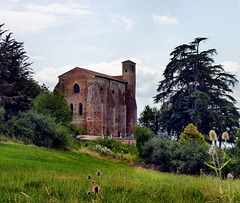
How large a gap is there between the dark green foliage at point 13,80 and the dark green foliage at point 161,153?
36.9 feet

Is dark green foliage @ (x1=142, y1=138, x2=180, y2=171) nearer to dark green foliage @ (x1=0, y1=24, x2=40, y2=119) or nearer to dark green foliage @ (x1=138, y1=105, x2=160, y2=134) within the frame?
dark green foliage @ (x1=0, y1=24, x2=40, y2=119)

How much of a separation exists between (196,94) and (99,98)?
18.5m

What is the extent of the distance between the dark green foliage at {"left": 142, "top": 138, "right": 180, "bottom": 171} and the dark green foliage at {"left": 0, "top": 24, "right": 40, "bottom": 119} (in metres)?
11.2

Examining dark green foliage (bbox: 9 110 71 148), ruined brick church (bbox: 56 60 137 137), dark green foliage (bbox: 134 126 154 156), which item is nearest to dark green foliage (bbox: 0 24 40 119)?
dark green foliage (bbox: 9 110 71 148)

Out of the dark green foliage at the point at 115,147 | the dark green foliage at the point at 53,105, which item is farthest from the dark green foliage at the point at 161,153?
the dark green foliage at the point at 53,105

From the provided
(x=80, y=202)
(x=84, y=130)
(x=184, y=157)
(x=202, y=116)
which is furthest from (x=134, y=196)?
(x=84, y=130)

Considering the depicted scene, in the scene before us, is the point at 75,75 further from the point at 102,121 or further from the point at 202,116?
the point at 202,116

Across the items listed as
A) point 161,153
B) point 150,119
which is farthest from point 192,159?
point 150,119

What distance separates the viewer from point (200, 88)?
36656 millimetres

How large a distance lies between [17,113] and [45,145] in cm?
526

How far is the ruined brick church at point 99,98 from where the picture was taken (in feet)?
158

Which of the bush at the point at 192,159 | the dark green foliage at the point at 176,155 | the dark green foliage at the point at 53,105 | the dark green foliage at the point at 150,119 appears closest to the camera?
the bush at the point at 192,159

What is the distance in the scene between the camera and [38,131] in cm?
2264

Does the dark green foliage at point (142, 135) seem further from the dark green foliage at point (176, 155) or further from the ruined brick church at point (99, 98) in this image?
the ruined brick church at point (99, 98)
